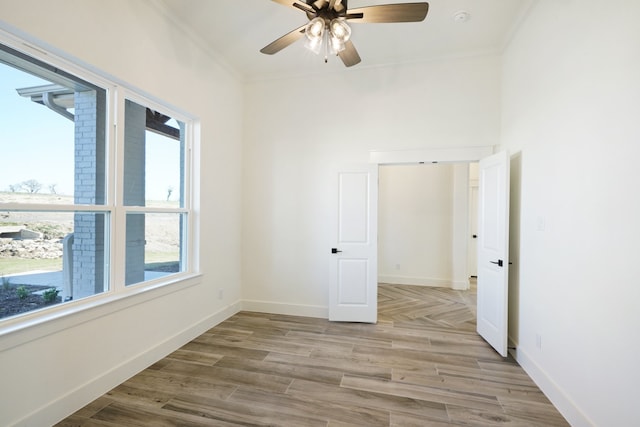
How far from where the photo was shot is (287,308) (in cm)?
407

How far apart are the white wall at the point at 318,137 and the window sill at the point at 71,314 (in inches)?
62.0

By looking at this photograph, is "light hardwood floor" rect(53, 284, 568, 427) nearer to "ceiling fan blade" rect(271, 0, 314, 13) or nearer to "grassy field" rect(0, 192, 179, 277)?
"grassy field" rect(0, 192, 179, 277)

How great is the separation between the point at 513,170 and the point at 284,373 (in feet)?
10.1

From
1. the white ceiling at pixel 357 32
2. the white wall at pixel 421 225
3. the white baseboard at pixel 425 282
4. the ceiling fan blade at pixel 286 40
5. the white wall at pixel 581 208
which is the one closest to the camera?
the white wall at pixel 581 208

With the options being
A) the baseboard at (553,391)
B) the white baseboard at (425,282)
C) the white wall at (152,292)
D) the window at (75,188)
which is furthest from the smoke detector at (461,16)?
the white baseboard at (425,282)

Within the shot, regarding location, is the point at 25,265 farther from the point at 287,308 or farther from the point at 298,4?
the point at 287,308

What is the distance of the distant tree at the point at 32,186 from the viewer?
1.87 metres

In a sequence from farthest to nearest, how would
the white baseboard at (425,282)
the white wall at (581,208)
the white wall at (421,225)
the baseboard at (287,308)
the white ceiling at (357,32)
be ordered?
the white wall at (421,225) → the white baseboard at (425,282) → the baseboard at (287,308) → the white ceiling at (357,32) → the white wall at (581,208)

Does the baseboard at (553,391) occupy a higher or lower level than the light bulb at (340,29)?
lower

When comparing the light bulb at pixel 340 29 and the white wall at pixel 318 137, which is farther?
the white wall at pixel 318 137

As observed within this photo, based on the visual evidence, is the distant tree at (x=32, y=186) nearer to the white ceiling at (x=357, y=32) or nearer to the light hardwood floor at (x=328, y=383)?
A: the light hardwood floor at (x=328, y=383)

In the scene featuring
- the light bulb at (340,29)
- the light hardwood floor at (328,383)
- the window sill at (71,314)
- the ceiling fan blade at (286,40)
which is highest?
the ceiling fan blade at (286,40)

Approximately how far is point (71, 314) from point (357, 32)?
3.62 meters

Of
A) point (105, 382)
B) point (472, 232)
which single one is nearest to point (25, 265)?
point (105, 382)
